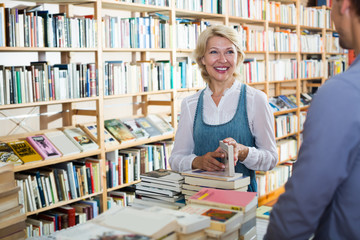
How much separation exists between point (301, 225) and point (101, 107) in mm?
2713

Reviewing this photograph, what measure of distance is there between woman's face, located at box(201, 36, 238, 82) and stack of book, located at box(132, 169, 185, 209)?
778 mm

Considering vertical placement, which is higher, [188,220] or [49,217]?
[188,220]

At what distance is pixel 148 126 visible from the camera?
4.19 metres

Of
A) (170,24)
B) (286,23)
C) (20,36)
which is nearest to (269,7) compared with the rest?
(286,23)

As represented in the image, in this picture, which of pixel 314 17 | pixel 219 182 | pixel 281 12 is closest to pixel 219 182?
pixel 219 182

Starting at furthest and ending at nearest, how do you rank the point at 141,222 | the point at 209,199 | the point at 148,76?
the point at 148,76 → the point at 209,199 → the point at 141,222

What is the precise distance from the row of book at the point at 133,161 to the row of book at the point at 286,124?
2.17 m

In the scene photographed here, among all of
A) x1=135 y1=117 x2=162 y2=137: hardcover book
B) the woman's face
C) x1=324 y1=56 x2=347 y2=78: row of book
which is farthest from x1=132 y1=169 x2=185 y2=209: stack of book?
x1=324 y1=56 x2=347 y2=78: row of book

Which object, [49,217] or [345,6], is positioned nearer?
[345,6]

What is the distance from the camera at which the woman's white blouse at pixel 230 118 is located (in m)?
2.22

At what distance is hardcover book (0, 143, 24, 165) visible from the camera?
3.01 m

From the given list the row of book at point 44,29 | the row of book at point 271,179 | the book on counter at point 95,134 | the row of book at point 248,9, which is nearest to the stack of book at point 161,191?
the row of book at point 44,29

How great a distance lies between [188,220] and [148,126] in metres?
2.95

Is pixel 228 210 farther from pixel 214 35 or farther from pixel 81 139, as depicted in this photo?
pixel 81 139
